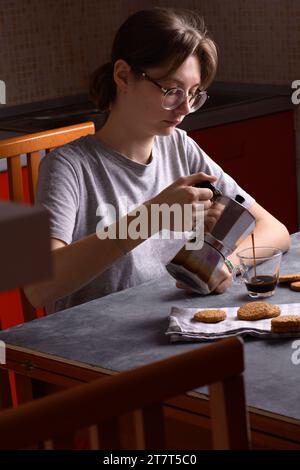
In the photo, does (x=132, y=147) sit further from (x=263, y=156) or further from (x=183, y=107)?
(x=263, y=156)

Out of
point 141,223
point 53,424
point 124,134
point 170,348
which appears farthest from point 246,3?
point 53,424

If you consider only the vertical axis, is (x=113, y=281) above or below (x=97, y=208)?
below

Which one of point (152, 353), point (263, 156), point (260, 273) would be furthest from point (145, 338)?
point (263, 156)

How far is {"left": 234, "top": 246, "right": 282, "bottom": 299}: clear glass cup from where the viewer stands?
5.49 ft

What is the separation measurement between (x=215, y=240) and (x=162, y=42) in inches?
18.2

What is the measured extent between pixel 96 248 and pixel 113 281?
256 mm

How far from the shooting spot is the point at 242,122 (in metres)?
3.23

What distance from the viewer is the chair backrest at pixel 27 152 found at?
2025mm

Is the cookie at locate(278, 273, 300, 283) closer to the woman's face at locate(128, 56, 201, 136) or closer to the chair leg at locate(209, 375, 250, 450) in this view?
the woman's face at locate(128, 56, 201, 136)

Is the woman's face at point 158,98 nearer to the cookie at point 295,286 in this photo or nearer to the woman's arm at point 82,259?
the woman's arm at point 82,259

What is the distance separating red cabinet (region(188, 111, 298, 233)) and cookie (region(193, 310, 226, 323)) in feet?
5.27

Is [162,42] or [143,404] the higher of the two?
[162,42]

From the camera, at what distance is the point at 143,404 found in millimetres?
810

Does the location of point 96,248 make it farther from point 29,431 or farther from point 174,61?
point 29,431
